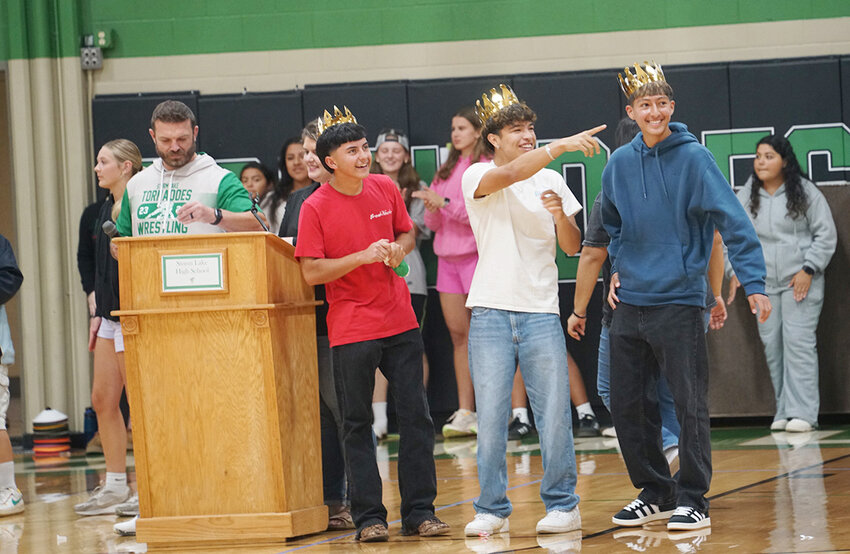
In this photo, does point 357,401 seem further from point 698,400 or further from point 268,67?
point 268,67

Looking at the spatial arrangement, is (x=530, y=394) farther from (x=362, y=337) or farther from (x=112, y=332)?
(x=112, y=332)

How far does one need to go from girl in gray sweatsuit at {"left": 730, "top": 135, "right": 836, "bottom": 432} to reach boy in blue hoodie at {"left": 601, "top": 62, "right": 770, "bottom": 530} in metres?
3.06

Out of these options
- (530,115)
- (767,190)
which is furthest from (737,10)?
(530,115)

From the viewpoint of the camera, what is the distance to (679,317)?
420 centimetres

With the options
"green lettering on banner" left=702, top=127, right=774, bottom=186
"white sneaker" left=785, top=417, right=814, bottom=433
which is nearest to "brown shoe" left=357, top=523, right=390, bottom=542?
"white sneaker" left=785, top=417, right=814, bottom=433

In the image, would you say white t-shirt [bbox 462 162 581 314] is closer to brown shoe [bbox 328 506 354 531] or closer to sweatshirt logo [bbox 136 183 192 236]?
brown shoe [bbox 328 506 354 531]

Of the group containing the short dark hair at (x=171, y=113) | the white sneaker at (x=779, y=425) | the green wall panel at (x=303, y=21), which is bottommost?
the white sneaker at (x=779, y=425)

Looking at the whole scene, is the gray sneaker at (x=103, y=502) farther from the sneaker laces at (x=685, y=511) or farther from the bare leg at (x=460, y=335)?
the bare leg at (x=460, y=335)

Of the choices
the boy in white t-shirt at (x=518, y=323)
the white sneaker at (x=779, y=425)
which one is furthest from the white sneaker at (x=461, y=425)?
the boy in white t-shirt at (x=518, y=323)

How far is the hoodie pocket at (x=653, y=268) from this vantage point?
4.20 m

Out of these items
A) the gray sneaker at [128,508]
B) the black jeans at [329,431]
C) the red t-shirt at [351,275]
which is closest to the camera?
the red t-shirt at [351,275]

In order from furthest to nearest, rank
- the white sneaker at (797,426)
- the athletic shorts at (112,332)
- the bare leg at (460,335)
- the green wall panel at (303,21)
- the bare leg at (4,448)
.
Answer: the green wall panel at (303,21)
the bare leg at (460,335)
the white sneaker at (797,426)
the bare leg at (4,448)
the athletic shorts at (112,332)

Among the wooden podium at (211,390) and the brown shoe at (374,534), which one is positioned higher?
the wooden podium at (211,390)

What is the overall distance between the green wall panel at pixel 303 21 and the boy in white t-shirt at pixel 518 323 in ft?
13.0
